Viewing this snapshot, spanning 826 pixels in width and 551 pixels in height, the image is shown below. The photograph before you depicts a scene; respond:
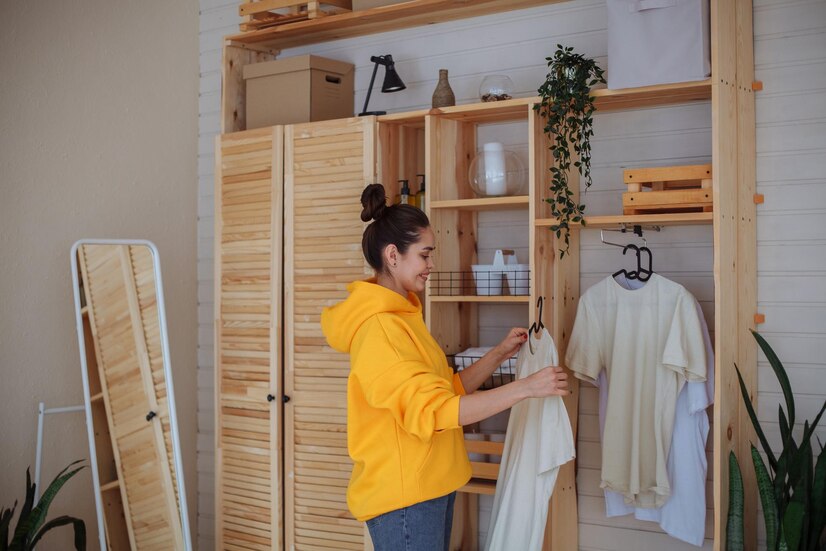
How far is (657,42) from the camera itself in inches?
112

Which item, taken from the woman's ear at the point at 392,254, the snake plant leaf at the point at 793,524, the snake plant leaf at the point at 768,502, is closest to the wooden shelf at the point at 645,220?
the woman's ear at the point at 392,254

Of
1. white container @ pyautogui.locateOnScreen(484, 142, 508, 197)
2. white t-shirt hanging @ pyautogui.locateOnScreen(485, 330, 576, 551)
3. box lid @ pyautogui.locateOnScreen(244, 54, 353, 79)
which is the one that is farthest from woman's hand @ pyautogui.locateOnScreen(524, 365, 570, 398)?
box lid @ pyautogui.locateOnScreen(244, 54, 353, 79)

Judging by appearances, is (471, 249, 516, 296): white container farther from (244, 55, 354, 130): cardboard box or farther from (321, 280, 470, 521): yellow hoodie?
(244, 55, 354, 130): cardboard box

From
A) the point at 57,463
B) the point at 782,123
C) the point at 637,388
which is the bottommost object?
the point at 57,463

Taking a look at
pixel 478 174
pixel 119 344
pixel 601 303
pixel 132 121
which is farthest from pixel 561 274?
pixel 132 121

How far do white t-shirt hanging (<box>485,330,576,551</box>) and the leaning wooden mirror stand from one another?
1358 mm

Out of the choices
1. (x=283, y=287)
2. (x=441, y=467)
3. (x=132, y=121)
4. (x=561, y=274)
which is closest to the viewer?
(x=441, y=467)

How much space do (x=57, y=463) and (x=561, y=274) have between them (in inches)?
87.7

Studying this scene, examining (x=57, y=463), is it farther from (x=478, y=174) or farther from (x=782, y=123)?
(x=782, y=123)

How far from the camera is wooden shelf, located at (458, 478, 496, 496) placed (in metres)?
3.18

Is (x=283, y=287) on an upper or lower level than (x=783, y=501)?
upper

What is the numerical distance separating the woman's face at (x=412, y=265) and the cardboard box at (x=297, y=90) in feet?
3.82

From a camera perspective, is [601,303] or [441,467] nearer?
[441,467]

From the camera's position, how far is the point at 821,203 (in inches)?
118
